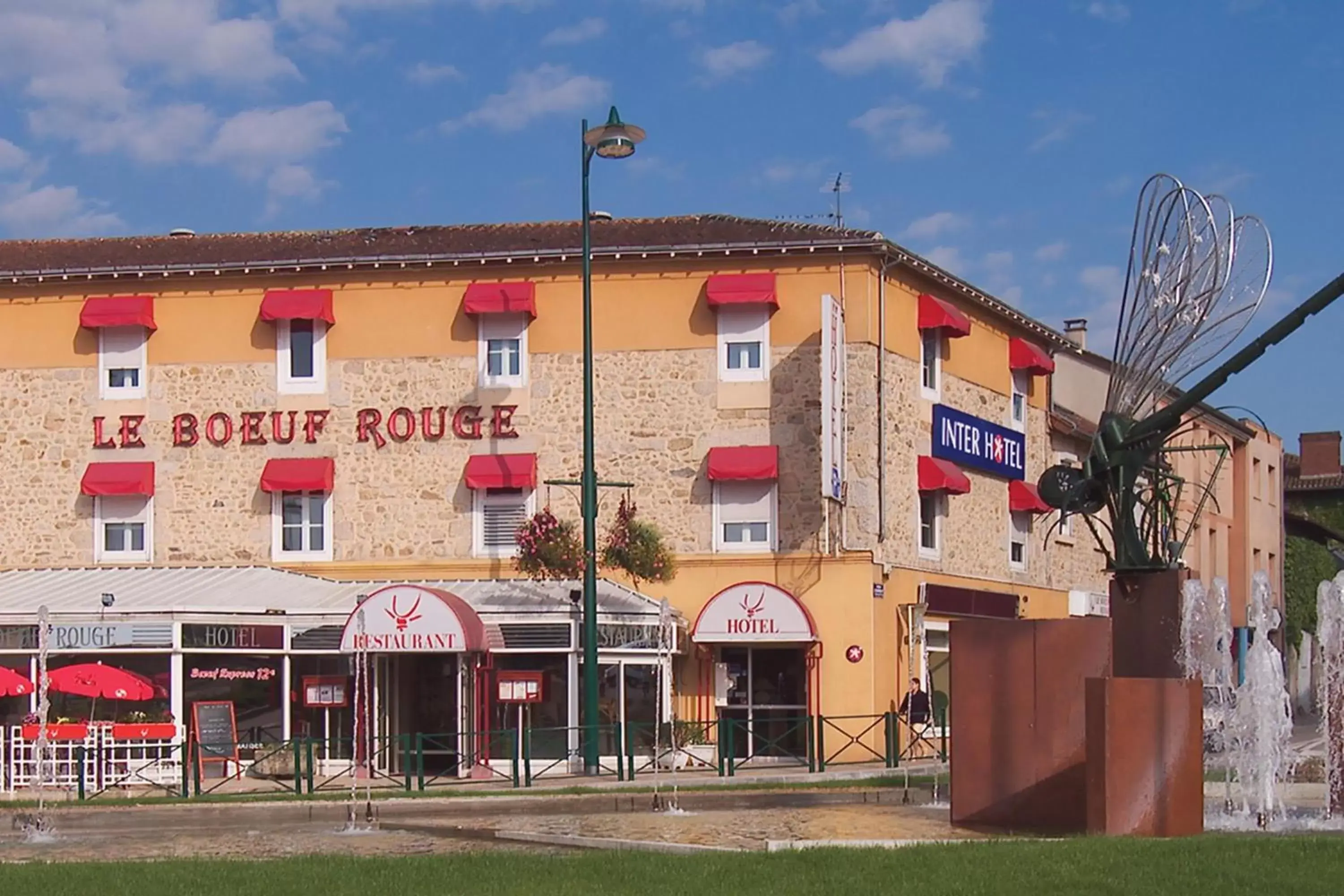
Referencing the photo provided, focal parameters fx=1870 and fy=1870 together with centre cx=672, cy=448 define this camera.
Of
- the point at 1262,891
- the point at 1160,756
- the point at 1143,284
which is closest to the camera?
the point at 1262,891

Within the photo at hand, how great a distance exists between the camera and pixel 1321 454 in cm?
6900

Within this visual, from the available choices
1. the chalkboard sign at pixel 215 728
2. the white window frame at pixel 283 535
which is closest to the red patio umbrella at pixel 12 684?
the chalkboard sign at pixel 215 728

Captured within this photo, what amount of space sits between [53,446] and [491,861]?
2259 centimetres

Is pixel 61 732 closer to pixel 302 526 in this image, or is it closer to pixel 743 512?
pixel 302 526

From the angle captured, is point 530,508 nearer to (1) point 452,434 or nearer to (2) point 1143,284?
(1) point 452,434

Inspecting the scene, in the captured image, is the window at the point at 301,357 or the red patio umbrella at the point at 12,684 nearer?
the red patio umbrella at the point at 12,684

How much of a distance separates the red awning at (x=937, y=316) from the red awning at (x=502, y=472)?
7.64 metres

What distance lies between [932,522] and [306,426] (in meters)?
11.7

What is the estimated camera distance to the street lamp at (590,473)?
27.0 meters

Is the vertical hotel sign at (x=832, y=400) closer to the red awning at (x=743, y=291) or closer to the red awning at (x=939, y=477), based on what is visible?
the red awning at (x=743, y=291)

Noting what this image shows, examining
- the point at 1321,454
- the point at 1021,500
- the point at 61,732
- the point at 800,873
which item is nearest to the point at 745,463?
the point at 1021,500

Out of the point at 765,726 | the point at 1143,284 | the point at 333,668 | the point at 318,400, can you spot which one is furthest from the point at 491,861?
the point at 318,400

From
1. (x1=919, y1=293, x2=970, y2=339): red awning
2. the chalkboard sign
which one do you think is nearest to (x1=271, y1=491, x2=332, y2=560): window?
the chalkboard sign

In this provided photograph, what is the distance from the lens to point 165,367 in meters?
34.3
